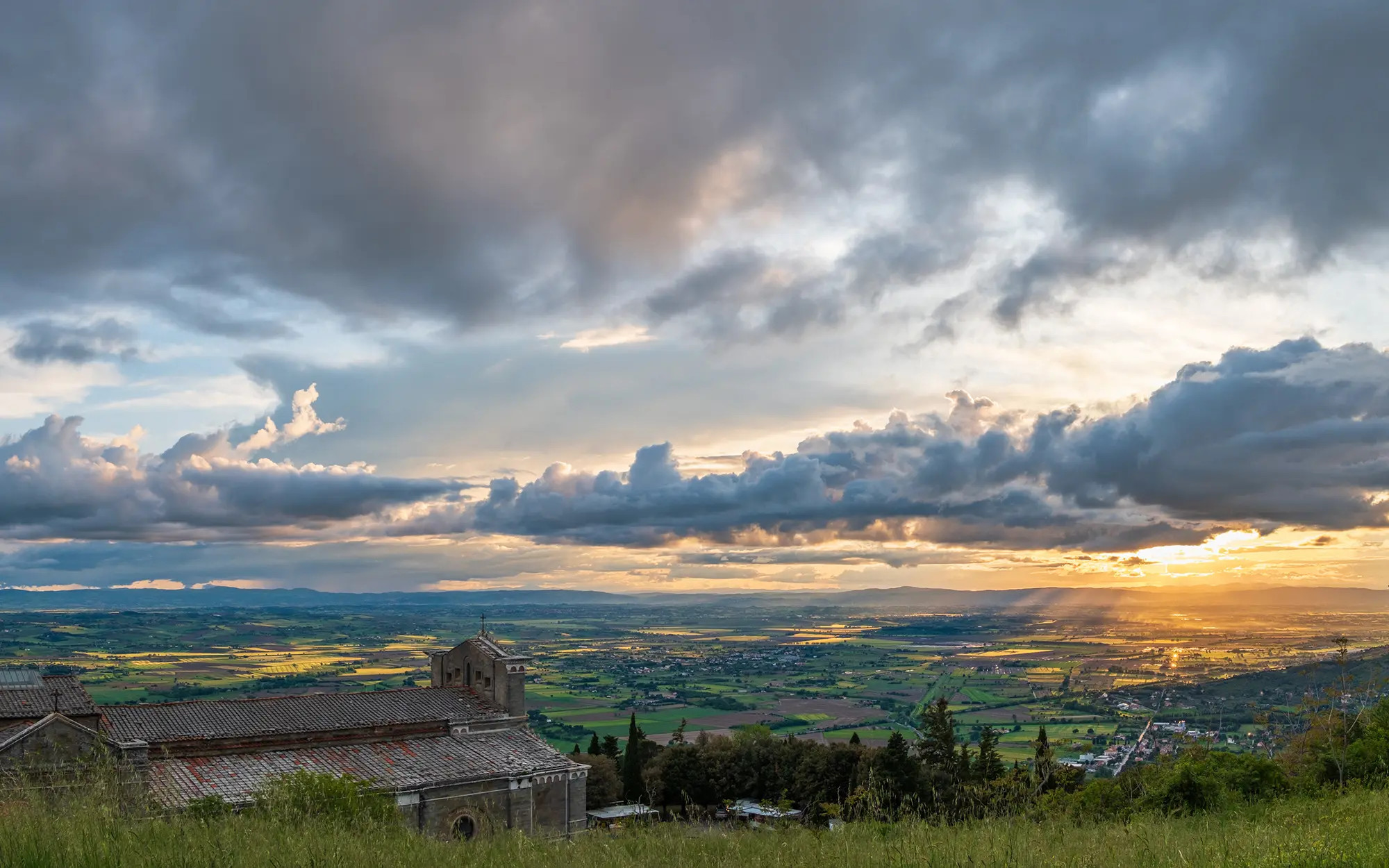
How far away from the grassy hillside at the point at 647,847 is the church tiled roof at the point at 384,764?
23.6 meters

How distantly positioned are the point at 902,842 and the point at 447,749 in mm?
35207

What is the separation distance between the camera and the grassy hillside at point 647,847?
311 inches

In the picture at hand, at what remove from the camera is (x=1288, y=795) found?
26.3 meters

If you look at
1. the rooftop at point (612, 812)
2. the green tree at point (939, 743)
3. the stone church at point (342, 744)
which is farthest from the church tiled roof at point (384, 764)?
the green tree at point (939, 743)

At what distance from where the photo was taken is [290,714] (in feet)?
131

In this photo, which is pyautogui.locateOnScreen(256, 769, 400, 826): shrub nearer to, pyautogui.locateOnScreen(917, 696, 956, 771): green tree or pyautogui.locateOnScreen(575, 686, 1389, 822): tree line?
pyautogui.locateOnScreen(575, 686, 1389, 822): tree line

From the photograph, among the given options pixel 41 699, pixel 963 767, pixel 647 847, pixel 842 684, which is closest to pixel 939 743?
pixel 963 767

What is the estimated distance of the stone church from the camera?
32.1 meters

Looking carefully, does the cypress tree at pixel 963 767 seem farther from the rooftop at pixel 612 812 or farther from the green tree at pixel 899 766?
the rooftop at pixel 612 812

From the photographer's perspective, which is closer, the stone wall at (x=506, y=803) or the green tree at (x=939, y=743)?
the stone wall at (x=506, y=803)

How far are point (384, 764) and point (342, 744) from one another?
330 centimetres

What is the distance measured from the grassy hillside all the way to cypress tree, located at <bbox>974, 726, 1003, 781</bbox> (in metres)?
49.1

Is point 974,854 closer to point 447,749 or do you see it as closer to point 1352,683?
point 1352,683

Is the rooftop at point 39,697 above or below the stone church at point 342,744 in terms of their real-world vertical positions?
above
